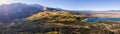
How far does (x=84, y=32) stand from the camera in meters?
196

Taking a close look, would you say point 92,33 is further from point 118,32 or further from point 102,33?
point 118,32

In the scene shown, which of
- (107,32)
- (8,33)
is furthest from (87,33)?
(8,33)

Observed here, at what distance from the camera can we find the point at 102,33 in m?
190

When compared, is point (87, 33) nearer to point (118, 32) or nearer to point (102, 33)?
point (102, 33)

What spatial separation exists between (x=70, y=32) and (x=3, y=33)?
52.6 metres

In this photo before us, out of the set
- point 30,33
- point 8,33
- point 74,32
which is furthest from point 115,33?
point 8,33

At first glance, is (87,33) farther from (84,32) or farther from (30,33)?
(30,33)

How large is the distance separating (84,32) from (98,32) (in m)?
10.9

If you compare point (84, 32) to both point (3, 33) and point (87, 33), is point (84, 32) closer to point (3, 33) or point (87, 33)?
point (87, 33)

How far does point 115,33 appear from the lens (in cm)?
19075

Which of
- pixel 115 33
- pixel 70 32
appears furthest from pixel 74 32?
pixel 115 33

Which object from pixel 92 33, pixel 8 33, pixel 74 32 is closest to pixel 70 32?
pixel 74 32

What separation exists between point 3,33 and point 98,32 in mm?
74468

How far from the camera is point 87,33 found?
19338 centimetres
